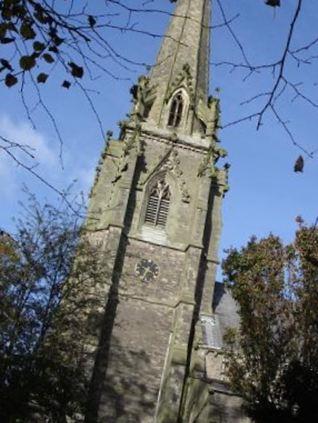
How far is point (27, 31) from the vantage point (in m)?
4.96

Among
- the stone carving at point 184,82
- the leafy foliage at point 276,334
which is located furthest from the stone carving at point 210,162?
the leafy foliage at point 276,334

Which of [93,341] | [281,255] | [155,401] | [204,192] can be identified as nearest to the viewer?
[281,255]

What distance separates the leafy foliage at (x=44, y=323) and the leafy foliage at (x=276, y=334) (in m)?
5.13

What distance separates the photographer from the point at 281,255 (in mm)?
A: 20141

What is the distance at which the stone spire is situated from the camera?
106 feet

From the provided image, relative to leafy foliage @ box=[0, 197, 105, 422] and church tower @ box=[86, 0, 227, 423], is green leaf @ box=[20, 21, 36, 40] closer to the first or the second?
leafy foliage @ box=[0, 197, 105, 422]

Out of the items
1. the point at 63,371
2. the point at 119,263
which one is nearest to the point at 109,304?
the point at 119,263

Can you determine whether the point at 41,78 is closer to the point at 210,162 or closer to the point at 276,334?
the point at 276,334

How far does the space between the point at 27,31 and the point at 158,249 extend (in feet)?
73.0

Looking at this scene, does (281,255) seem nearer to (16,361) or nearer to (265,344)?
(265,344)

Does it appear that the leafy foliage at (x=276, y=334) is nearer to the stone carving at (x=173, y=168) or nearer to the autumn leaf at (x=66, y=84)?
the stone carving at (x=173, y=168)

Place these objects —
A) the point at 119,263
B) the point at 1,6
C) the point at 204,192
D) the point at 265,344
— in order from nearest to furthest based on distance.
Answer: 1. the point at 1,6
2. the point at 265,344
3. the point at 119,263
4. the point at 204,192

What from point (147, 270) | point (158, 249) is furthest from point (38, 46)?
point (158, 249)

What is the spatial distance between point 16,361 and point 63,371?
1.64 m
